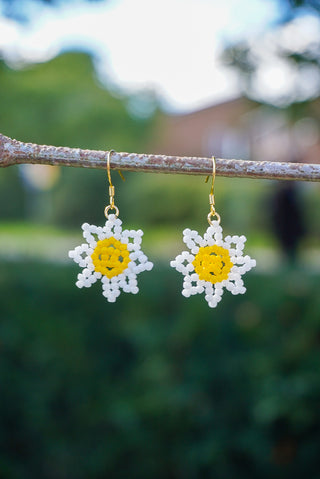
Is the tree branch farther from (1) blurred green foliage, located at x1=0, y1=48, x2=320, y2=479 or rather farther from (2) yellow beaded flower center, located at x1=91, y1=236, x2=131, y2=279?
(1) blurred green foliage, located at x1=0, y1=48, x2=320, y2=479

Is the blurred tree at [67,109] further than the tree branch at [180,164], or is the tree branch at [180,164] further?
the blurred tree at [67,109]

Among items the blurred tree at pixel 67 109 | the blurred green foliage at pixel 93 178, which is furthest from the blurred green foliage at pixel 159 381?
the blurred green foliage at pixel 93 178

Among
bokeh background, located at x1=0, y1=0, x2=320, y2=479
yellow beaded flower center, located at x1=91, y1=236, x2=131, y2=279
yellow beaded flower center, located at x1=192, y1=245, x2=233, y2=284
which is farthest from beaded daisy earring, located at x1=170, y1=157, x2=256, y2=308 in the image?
bokeh background, located at x1=0, y1=0, x2=320, y2=479

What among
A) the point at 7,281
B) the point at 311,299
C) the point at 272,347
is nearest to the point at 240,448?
the point at 272,347

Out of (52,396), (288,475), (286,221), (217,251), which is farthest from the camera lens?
(286,221)

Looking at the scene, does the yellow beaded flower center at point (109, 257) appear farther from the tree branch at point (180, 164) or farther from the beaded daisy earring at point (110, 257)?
the tree branch at point (180, 164)

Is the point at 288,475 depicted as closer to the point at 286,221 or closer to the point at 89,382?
the point at 89,382
